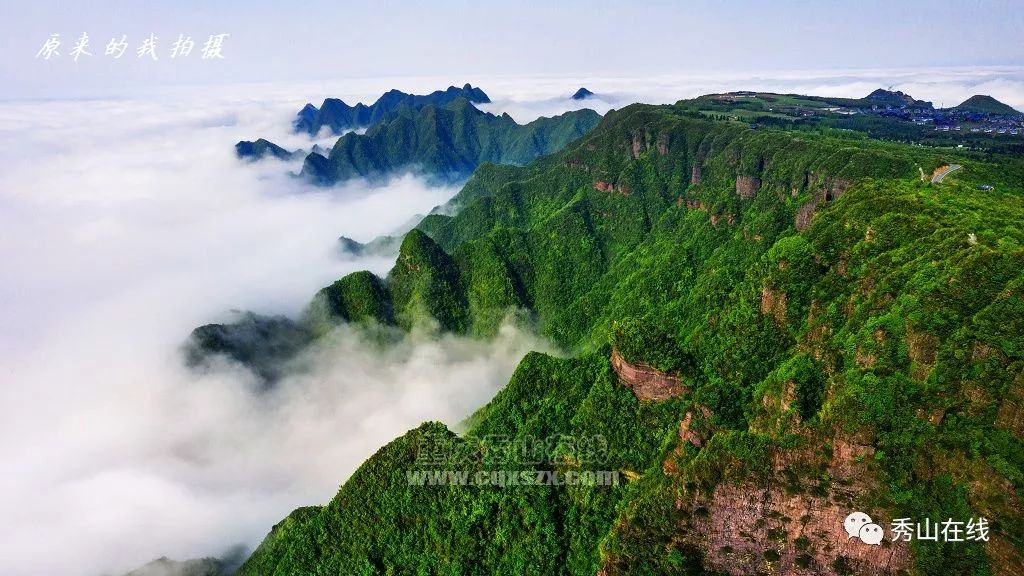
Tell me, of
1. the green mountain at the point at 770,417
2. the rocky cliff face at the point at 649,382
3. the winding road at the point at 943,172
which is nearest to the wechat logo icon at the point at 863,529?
the green mountain at the point at 770,417

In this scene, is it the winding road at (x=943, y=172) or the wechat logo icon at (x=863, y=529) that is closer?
the wechat logo icon at (x=863, y=529)

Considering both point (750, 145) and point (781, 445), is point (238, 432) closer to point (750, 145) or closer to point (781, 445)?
point (781, 445)

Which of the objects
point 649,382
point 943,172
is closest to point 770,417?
point 649,382

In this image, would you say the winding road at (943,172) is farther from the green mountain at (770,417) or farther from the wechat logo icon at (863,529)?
the wechat logo icon at (863,529)

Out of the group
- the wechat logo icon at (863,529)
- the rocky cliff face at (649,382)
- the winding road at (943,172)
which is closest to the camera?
the wechat logo icon at (863,529)

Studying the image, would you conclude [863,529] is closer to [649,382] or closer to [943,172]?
[649,382]

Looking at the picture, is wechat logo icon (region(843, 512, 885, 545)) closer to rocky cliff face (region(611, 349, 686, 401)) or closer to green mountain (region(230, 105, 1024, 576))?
green mountain (region(230, 105, 1024, 576))
